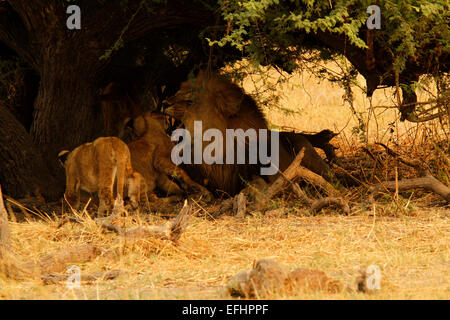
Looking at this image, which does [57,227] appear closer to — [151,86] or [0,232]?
[0,232]

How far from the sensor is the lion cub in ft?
21.8

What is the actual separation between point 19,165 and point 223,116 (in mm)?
2346

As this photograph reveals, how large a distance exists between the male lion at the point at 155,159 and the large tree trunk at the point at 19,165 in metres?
1.00

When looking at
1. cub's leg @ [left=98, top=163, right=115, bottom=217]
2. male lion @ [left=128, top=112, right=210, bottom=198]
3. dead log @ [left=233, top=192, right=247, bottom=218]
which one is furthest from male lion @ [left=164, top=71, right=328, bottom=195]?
cub's leg @ [left=98, top=163, right=115, bottom=217]

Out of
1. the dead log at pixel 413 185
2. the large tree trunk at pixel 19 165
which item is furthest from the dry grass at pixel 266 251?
the large tree trunk at pixel 19 165

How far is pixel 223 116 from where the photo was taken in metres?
8.39

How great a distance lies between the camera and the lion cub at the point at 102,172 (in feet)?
21.8

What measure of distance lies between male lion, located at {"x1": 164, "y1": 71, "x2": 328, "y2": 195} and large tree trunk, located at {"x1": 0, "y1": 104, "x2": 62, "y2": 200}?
1561mm

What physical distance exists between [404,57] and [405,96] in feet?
3.56

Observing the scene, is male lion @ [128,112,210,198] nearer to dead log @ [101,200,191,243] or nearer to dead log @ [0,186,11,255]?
dead log @ [101,200,191,243]

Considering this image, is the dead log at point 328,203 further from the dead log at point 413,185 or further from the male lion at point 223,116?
the male lion at point 223,116

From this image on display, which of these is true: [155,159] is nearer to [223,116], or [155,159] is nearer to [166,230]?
[223,116]

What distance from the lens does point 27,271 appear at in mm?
4469

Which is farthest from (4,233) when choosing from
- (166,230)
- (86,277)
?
(166,230)
